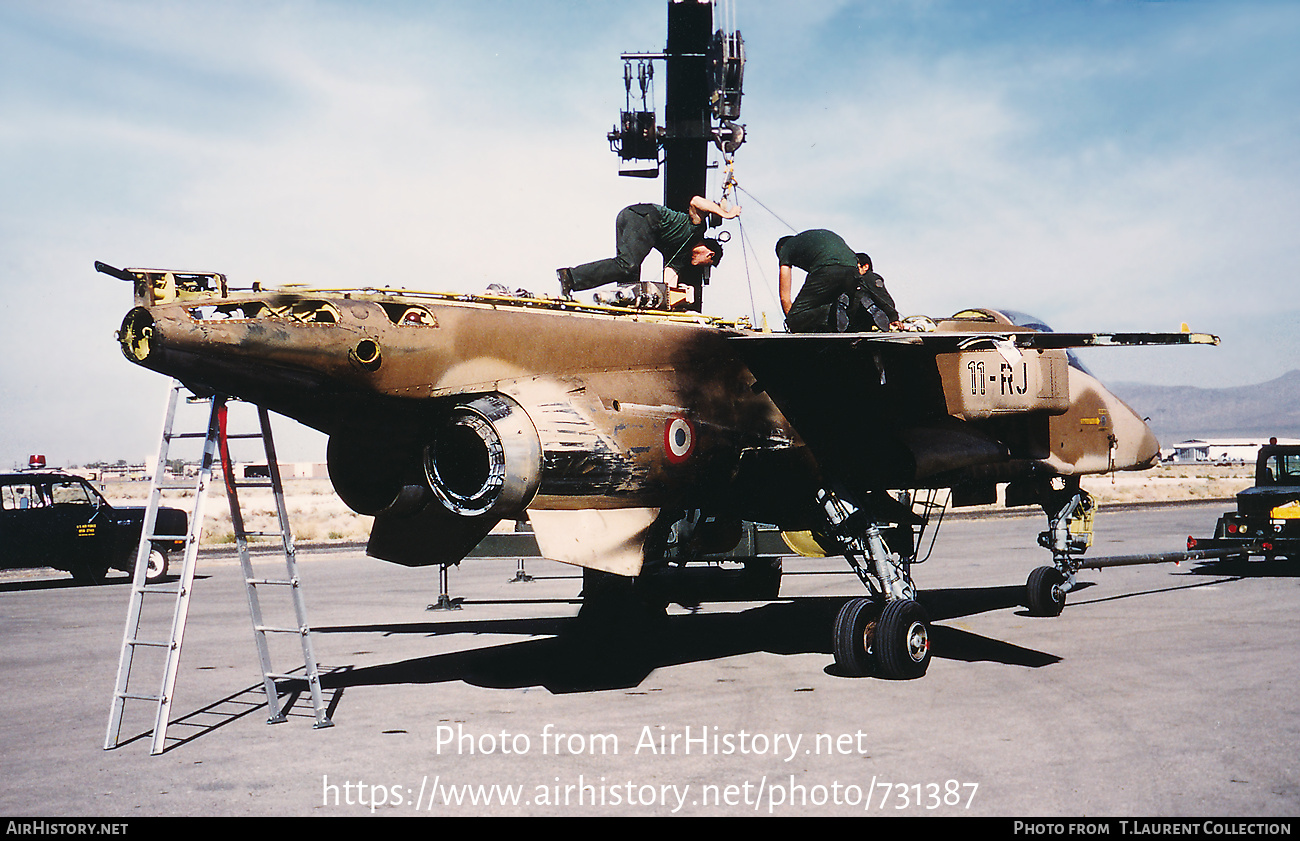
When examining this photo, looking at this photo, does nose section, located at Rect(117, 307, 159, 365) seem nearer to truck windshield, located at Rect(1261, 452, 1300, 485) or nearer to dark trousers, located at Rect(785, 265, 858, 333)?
dark trousers, located at Rect(785, 265, 858, 333)

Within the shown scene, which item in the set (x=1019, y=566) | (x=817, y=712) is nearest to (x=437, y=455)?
(x=817, y=712)

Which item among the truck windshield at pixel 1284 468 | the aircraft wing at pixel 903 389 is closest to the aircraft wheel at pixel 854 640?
the aircraft wing at pixel 903 389

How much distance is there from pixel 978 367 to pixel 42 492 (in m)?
21.3

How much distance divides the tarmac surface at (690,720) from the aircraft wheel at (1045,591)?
31 centimetres

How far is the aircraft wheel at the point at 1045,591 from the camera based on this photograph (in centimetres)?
1416

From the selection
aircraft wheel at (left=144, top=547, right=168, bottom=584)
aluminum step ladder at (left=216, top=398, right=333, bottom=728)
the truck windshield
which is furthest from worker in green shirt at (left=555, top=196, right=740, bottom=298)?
aircraft wheel at (left=144, top=547, right=168, bottom=584)

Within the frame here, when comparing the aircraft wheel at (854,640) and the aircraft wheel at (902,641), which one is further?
the aircraft wheel at (854,640)

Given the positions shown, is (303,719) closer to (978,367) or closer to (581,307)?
(581,307)

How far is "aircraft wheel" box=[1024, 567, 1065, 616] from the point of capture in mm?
14164

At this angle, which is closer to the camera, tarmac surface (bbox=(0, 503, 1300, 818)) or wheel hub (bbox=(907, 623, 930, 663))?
tarmac surface (bbox=(0, 503, 1300, 818))

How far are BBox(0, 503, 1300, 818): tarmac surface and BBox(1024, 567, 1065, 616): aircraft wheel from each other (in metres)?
0.31

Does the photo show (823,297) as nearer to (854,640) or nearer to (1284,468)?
(854,640)

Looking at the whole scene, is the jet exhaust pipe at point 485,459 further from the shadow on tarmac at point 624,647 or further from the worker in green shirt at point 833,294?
the worker in green shirt at point 833,294
